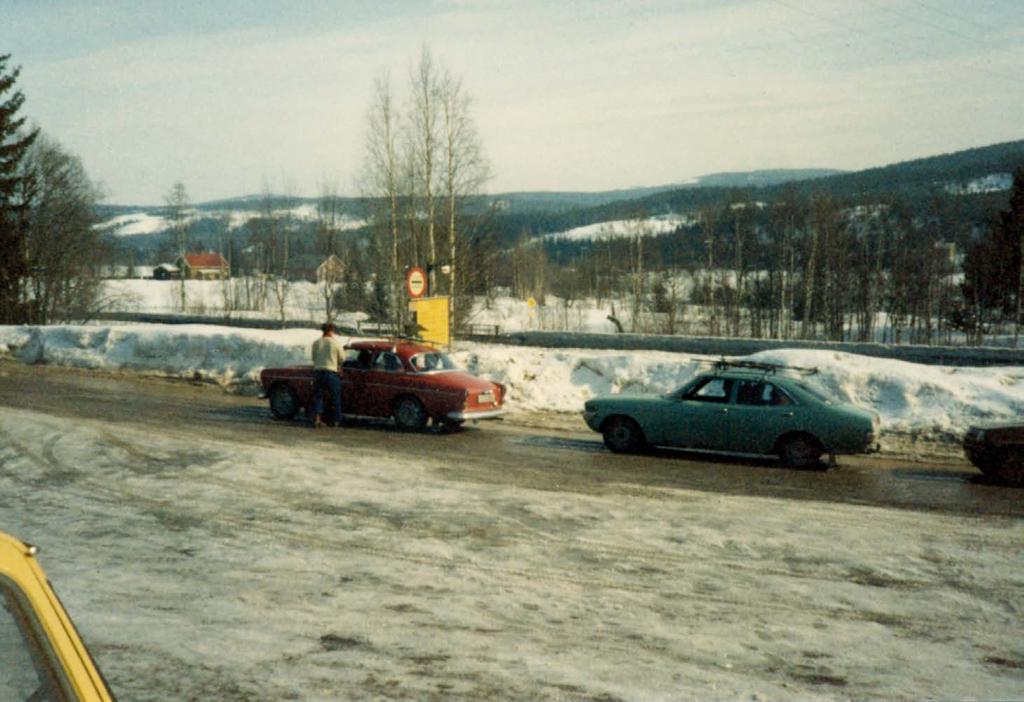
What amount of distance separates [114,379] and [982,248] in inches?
2359

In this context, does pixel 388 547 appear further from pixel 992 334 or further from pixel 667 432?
pixel 992 334

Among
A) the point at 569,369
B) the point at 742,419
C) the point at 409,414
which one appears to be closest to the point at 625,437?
the point at 742,419

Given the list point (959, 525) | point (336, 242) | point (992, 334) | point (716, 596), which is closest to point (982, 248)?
point (992, 334)

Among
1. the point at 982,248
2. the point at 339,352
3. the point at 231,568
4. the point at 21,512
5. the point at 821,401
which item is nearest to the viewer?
the point at 231,568

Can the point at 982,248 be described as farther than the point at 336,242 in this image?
No

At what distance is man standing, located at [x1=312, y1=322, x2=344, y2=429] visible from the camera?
16578 mm

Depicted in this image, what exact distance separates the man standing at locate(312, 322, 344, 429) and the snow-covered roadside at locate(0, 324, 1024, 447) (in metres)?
4.45

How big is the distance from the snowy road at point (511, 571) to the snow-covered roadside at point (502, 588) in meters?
0.03

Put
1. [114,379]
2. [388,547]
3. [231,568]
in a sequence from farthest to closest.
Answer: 1. [114,379]
2. [388,547]
3. [231,568]

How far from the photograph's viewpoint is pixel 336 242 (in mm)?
88188

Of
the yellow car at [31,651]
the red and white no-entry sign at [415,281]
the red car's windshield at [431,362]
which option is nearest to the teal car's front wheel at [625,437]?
the red car's windshield at [431,362]

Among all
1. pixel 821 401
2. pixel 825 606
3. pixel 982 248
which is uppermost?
pixel 982 248

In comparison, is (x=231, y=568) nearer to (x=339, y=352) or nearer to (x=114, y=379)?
(x=339, y=352)

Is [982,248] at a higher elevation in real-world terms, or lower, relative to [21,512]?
higher
